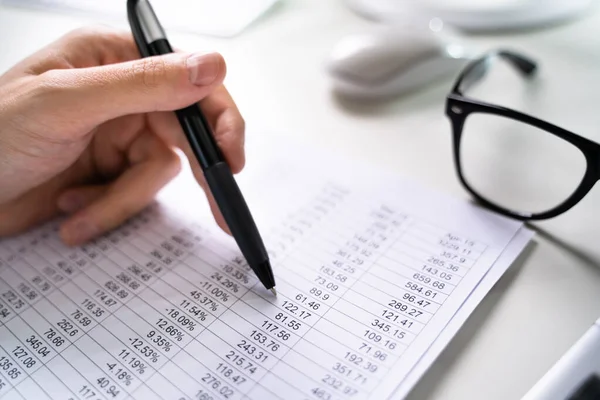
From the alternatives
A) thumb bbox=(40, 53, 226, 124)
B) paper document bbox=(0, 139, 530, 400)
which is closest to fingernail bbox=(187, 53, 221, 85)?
thumb bbox=(40, 53, 226, 124)

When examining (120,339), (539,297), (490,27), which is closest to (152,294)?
(120,339)

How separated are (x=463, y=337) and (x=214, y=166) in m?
0.22

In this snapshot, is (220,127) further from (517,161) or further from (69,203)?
(517,161)

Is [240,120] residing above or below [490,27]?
above

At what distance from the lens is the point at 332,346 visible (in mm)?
356

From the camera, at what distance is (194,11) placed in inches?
30.1

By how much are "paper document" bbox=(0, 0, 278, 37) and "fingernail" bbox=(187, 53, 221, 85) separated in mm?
341

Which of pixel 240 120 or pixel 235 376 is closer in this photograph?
pixel 235 376

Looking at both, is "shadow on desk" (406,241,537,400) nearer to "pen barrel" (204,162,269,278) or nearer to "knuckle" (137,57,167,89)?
"pen barrel" (204,162,269,278)

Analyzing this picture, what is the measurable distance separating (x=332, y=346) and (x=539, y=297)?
16 cm

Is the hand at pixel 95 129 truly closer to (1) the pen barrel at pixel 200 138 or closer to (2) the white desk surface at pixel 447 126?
(1) the pen barrel at pixel 200 138

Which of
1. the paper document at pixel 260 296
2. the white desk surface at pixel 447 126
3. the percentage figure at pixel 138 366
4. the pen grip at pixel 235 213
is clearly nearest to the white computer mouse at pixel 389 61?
the white desk surface at pixel 447 126

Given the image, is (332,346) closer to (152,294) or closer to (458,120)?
(152,294)

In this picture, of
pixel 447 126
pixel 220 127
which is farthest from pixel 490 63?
pixel 220 127
